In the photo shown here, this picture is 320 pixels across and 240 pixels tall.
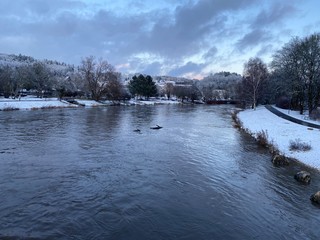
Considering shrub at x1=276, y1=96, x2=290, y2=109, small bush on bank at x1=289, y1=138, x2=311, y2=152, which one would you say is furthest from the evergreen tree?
small bush on bank at x1=289, y1=138, x2=311, y2=152

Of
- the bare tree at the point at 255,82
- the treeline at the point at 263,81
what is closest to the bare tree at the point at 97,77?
the treeline at the point at 263,81

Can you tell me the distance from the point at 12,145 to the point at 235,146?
1882 centimetres

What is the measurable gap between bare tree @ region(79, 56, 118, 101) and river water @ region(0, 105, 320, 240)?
6975 cm

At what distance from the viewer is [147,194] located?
13062mm

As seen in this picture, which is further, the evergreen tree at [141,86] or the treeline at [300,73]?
the evergreen tree at [141,86]

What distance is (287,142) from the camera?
2500 cm

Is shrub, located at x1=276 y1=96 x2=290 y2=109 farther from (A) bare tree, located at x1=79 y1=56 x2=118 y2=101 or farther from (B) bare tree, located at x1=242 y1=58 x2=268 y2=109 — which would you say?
(A) bare tree, located at x1=79 y1=56 x2=118 y2=101

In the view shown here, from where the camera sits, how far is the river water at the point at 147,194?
9.85 metres

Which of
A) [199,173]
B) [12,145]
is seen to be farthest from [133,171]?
[12,145]

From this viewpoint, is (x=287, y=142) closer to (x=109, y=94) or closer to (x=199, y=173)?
(x=199, y=173)

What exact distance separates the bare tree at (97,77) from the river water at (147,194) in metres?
69.8

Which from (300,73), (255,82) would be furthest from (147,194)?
(255,82)

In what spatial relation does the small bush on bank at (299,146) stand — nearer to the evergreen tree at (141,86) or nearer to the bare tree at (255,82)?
the bare tree at (255,82)

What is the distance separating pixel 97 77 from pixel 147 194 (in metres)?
85.6
